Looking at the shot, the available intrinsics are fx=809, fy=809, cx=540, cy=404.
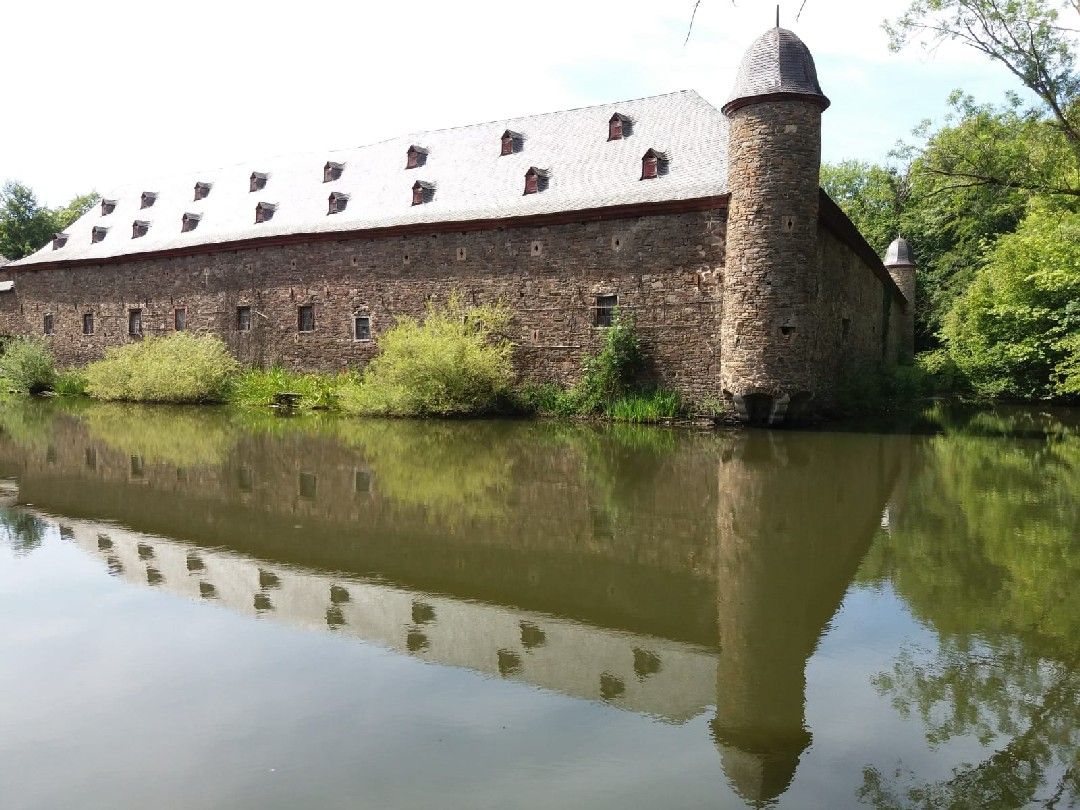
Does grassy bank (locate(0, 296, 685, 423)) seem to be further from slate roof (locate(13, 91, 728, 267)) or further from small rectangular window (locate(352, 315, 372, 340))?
slate roof (locate(13, 91, 728, 267))

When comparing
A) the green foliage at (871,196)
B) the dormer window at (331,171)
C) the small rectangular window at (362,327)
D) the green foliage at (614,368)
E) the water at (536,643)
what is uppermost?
the green foliage at (871,196)

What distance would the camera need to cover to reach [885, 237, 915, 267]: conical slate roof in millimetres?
37688

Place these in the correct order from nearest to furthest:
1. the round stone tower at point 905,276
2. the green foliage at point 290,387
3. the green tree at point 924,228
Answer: the green foliage at point 290,387 < the green tree at point 924,228 < the round stone tower at point 905,276

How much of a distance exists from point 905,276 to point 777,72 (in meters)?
23.9

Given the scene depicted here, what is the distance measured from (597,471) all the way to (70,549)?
21.8 feet

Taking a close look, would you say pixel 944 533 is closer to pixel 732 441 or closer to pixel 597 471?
pixel 597 471

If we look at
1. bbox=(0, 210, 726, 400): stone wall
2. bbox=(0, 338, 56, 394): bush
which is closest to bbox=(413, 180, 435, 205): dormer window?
bbox=(0, 210, 726, 400): stone wall

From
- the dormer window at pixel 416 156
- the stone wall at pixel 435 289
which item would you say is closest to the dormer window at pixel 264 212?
the stone wall at pixel 435 289

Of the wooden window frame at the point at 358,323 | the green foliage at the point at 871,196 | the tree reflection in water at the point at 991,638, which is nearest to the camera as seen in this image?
the tree reflection in water at the point at 991,638

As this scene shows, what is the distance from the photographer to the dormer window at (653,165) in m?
20.0

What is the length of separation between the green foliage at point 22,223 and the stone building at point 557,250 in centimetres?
1743

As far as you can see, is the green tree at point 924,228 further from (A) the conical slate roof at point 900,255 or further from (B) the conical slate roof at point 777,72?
(B) the conical slate roof at point 777,72

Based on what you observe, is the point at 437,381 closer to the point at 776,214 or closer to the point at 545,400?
the point at 545,400

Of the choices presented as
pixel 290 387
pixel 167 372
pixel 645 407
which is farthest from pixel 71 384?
pixel 645 407
